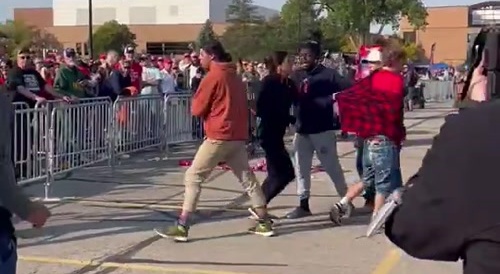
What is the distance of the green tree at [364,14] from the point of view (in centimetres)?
3038

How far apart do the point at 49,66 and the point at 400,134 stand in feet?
30.4

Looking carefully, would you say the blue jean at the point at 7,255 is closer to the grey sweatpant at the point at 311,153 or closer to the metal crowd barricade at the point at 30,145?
the grey sweatpant at the point at 311,153

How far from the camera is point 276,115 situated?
8.63 m

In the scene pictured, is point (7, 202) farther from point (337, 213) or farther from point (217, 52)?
point (337, 213)

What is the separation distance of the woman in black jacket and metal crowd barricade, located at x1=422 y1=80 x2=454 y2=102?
28.7 meters

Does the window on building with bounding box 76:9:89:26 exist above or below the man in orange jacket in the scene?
above

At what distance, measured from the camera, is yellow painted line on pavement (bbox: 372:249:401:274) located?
22.1ft

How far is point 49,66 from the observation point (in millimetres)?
15547

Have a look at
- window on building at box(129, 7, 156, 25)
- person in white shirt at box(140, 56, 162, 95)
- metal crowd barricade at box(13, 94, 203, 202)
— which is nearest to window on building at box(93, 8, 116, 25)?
window on building at box(129, 7, 156, 25)

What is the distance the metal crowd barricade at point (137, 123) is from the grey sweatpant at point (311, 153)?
383 cm

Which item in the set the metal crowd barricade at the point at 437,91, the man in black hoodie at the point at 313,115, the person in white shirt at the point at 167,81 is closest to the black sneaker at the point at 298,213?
the man in black hoodie at the point at 313,115

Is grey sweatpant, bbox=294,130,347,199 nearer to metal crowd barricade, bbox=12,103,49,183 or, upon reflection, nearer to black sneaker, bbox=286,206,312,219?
black sneaker, bbox=286,206,312,219

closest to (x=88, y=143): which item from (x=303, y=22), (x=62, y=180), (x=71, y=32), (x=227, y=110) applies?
(x=62, y=180)

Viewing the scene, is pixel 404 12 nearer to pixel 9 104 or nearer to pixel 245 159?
pixel 245 159
